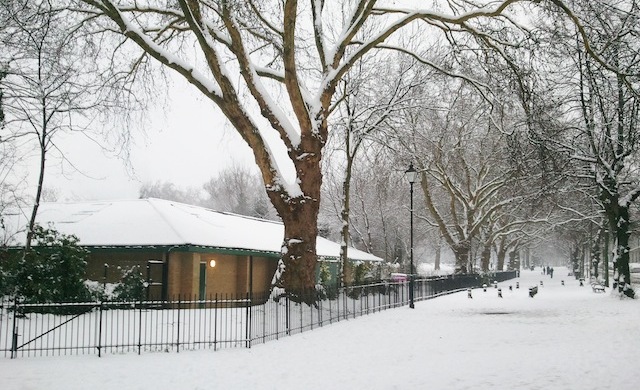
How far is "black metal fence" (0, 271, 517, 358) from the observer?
1406 centimetres

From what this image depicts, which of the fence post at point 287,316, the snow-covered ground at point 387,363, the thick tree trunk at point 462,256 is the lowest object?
the snow-covered ground at point 387,363

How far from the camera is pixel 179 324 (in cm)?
1581

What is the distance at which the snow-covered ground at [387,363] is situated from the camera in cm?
1024

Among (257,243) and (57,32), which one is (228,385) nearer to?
(57,32)

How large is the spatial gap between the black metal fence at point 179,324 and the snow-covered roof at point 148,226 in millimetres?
4172

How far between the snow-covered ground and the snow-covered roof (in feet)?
35.4

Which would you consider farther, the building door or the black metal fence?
the building door

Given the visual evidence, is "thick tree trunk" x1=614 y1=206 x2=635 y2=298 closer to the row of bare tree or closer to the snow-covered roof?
the row of bare tree

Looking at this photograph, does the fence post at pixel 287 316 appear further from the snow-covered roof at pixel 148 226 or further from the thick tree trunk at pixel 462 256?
the thick tree trunk at pixel 462 256

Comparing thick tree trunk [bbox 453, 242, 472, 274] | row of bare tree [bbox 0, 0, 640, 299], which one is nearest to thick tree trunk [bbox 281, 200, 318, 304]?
row of bare tree [bbox 0, 0, 640, 299]

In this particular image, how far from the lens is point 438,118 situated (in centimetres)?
3822

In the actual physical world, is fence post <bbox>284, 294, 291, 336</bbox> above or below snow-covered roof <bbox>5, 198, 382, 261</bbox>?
below

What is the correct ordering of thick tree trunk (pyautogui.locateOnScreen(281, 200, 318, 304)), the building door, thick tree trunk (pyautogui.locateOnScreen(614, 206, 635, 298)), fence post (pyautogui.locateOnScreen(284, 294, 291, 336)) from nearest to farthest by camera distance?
fence post (pyautogui.locateOnScreen(284, 294, 291, 336)), thick tree trunk (pyautogui.locateOnScreen(281, 200, 318, 304)), the building door, thick tree trunk (pyautogui.locateOnScreen(614, 206, 635, 298))

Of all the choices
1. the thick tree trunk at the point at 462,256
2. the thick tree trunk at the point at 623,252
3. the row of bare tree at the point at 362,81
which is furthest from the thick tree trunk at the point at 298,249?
the thick tree trunk at the point at 462,256
